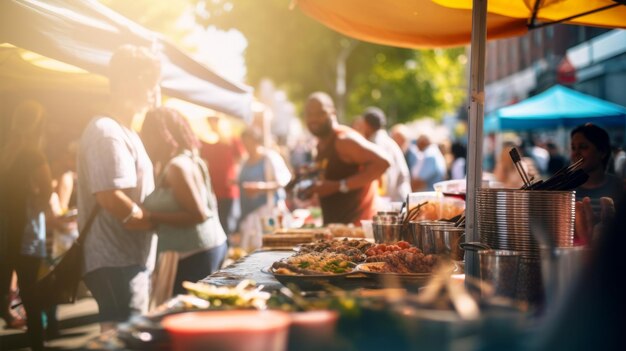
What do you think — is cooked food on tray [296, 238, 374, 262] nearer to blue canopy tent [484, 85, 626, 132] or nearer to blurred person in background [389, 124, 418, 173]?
blurred person in background [389, 124, 418, 173]

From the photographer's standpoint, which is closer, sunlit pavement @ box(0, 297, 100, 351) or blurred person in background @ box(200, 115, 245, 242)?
sunlit pavement @ box(0, 297, 100, 351)

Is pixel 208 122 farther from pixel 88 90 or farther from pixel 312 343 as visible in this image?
pixel 312 343

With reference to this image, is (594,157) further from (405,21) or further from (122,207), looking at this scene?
(122,207)

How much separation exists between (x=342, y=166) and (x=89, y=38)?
8.38 feet

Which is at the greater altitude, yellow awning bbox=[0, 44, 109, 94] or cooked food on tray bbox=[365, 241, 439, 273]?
yellow awning bbox=[0, 44, 109, 94]

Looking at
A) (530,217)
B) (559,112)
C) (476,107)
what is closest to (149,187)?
(476,107)

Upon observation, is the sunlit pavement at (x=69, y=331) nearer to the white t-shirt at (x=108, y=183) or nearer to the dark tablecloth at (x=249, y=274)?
the white t-shirt at (x=108, y=183)

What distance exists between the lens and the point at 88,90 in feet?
24.8

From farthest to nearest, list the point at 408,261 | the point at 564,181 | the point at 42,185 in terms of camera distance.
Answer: the point at 42,185 < the point at 408,261 < the point at 564,181

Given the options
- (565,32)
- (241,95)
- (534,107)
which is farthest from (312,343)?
(565,32)

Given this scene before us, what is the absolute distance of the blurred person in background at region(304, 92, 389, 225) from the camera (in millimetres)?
6121

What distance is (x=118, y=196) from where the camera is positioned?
11.6ft

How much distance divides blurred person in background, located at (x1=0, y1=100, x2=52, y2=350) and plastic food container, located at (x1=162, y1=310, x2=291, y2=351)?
15.6 feet

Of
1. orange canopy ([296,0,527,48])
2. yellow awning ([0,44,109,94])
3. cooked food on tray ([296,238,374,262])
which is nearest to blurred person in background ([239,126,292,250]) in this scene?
yellow awning ([0,44,109,94])
